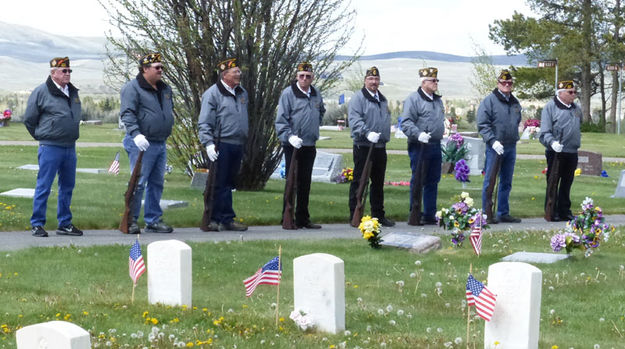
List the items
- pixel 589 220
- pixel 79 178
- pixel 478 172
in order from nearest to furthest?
pixel 589 220 < pixel 79 178 < pixel 478 172

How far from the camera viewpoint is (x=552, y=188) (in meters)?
15.5

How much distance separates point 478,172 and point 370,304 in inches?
718

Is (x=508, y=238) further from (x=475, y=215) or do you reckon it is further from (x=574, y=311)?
(x=574, y=311)

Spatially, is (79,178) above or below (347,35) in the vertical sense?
below

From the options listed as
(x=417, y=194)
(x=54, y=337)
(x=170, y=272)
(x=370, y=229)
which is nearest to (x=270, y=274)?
(x=170, y=272)

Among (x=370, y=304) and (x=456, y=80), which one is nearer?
(x=370, y=304)

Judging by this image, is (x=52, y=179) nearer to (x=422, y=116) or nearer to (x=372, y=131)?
(x=372, y=131)

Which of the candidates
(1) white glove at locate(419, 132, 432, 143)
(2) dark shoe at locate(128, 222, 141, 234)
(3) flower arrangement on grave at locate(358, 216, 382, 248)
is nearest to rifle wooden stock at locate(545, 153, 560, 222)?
(1) white glove at locate(419, 132, 432, 143)

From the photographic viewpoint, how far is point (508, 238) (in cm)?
1280

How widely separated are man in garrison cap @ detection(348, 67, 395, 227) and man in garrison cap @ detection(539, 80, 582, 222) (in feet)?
8.63

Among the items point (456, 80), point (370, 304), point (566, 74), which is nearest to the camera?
point (370, 304)

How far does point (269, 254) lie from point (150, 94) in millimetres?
2960

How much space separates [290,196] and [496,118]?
3.22m

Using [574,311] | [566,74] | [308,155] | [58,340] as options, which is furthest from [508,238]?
A: [566,74]
